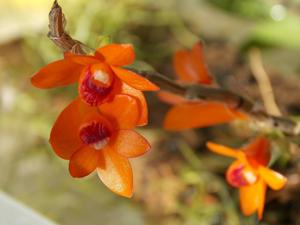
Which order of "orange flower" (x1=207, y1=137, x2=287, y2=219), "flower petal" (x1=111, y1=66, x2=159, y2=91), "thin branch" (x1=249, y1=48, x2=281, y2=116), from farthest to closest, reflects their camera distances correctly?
"thin branch" (x1=249, y1=48, x2=281, y2=116), "orange flower" (x1=207, y1=137, x2=287, y2=219), "flower petal" (x1=111, y1=66, x2=159, y2=91)

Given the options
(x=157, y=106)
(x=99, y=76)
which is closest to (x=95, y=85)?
(x=99, y=76)

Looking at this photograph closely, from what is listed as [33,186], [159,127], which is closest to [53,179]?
[33,186]

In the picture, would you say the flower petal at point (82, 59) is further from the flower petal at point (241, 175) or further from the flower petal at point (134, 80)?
the flower petal at point (241, 175)

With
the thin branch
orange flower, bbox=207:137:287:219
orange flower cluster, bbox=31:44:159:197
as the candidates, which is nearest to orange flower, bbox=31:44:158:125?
orange flower cluster, bbox=31:44:159:197

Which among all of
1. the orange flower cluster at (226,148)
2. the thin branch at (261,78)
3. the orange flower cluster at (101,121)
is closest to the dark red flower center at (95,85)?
the orange flower cluster at (101,121)

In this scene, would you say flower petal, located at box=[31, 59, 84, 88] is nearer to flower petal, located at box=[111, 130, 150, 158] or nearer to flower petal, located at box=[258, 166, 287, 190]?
flower petal, located at box=[111, 130, 150, 158]

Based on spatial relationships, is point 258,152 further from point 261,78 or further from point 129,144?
point 261,78

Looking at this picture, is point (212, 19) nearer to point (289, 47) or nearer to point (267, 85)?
point (289, 47)
